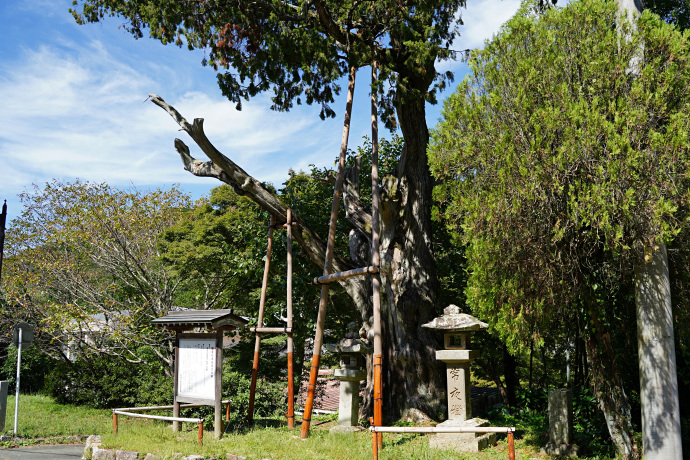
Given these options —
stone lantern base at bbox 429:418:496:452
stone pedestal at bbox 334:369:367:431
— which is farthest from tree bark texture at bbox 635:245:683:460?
stone pedestal at bbox 334:369:367:431

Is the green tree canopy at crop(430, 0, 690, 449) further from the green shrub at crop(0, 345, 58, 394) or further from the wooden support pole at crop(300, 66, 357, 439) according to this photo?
the green shrub at crop(0, 345, 58, 394)

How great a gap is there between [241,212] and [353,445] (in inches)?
370

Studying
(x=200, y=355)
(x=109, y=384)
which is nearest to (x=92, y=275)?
(x=109, y=384)

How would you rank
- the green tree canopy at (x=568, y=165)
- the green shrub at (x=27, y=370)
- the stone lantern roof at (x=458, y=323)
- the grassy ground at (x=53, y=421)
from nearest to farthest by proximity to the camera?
1. the green tree canopy at (x=568, y=165)
2. the stone lantern roof at (x=458, y=323)
3. the grassy ground at (x=53, y=421)
4. the green shrub at (x=27, y=370)

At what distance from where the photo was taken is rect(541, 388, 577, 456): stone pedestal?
346 inches

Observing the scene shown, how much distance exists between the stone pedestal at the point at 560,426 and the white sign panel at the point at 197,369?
6063 mm

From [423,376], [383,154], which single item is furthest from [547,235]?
[383,154]

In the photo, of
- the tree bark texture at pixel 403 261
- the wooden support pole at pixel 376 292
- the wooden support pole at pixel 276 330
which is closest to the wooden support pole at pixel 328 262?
the wooden support pole at pixel 376 292

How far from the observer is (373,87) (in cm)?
1067

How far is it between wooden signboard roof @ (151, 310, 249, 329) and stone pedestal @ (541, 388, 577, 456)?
5.87m

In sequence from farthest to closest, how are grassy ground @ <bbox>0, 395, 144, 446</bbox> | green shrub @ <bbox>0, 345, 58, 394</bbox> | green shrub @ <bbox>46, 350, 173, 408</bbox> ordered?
green shrub @ <bbox>0, 345, 58, 394</bbox> < green shrub @ <bbox>46, 350, 173, 408</bbox> < grassy ground @ <bbox>0, 395, 144, 446</bbox>

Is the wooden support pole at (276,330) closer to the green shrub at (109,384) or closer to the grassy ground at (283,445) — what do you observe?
the grassy ground at (283,445)

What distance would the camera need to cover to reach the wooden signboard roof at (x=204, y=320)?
1014 cm

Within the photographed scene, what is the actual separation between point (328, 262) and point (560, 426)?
194 inches
